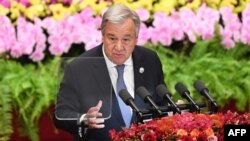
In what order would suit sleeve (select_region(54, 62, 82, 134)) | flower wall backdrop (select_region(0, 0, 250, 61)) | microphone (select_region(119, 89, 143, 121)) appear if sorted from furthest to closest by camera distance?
flower wall backdrop (select_region(0, 0, 250, 61)) < suit sleeve (select_region(54, 62, 82, 134)) < microphone (select_region(119, 89, 143, 121))

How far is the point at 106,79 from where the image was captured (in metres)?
4.91

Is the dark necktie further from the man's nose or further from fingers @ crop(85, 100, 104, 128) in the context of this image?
fingers @ crop(85, 100, 104, 128)

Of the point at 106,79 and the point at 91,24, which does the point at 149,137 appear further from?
the point at 91,24

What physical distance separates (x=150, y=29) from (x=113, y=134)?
321 cm

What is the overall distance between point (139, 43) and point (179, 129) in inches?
123

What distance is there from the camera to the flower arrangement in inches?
156

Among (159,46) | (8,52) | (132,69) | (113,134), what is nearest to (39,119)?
(8,52)

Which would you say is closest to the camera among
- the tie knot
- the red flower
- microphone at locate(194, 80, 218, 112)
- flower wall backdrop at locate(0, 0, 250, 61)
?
the red flower

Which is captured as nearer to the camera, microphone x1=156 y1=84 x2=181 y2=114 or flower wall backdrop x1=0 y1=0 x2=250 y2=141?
microphone x1=156 y1=84 x2=181 y2=114

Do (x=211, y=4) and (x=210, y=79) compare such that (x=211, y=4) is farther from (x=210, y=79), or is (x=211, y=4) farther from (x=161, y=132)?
(x=161, y=132)

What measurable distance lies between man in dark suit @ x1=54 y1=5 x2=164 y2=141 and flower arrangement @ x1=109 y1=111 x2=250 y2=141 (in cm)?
62

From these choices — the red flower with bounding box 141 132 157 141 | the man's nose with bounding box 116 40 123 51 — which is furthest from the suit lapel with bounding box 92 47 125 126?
the red flower with bounding box 141 132 157 141

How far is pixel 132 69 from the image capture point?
5109 mm

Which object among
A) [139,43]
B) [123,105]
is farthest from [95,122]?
[139,43]
